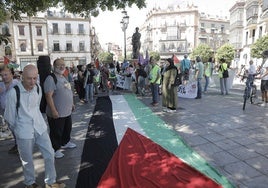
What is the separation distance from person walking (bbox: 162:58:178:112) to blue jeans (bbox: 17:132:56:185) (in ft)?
16.5

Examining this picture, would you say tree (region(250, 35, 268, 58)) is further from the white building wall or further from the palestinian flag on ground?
the white building wall

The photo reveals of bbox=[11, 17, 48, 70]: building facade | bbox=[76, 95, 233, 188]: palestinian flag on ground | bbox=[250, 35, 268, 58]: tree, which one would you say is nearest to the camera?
bbox=[76, 95, 233, 188]: palestinian flag on ground

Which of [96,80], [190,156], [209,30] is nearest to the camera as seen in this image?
[190,156]

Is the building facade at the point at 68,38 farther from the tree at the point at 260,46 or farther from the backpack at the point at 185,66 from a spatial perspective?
the backpack at the point at 185,66

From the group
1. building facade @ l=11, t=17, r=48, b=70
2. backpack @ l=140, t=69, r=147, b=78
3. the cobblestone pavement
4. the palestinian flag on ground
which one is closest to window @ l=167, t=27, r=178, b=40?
building facade @ l=11, t=17, r=48, b=70

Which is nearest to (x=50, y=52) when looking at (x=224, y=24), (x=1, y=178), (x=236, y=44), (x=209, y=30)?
(x=236, y=44)

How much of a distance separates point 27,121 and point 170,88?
17.4 feet

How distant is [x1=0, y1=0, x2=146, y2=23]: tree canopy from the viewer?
21.4ft

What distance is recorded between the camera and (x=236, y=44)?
4928cm

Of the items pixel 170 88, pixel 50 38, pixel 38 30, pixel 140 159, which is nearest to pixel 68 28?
pixel 50 38

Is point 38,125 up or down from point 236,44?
down

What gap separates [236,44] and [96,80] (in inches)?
1771

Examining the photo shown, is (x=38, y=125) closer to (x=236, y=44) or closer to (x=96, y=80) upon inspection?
(x=96, y=80)

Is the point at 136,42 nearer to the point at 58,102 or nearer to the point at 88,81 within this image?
the point at 88,81
